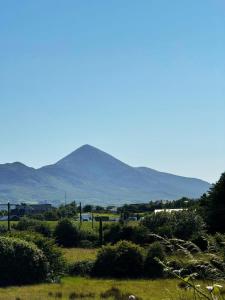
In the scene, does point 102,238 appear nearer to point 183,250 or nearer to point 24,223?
point 24,223

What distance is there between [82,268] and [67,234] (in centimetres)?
2178

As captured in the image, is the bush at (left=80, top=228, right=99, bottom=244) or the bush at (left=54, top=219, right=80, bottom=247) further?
the bush at (left=80, top=228, right=99, bottom=244)

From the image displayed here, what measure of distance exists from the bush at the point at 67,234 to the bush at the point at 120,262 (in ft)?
71.5

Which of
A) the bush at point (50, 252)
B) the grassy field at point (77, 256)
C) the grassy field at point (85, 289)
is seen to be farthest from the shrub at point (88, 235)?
the grassy field at point (85, 289)

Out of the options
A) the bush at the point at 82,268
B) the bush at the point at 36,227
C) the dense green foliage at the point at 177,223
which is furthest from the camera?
the bush at the point at 36,227

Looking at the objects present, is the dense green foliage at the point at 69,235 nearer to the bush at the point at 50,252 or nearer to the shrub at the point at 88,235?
the shrub at the point at 88,235

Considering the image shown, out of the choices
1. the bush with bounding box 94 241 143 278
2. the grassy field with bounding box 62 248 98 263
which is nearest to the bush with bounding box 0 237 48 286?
the bush with bounding box 94 241 143 278

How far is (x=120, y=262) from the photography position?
3088 cm

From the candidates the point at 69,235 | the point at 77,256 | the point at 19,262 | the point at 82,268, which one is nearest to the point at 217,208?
the point at 77,256

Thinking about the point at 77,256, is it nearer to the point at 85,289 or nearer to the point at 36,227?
the point at 85,289

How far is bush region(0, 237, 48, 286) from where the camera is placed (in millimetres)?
27141

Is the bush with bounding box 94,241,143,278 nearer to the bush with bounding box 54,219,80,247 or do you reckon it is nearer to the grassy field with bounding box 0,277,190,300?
the grassy field with bounding box 0,277,190,300

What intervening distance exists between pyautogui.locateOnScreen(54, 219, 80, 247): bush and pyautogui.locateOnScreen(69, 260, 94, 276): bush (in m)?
20.9

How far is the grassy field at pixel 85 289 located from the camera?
849 inches
